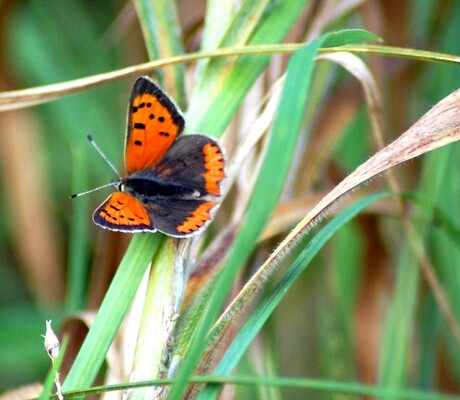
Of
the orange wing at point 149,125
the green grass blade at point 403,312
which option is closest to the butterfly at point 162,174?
the orange wing at point 149,125

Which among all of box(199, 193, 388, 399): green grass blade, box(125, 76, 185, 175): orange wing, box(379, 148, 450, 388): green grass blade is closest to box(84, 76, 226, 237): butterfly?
box(125, 76, 185, 175): orange wing

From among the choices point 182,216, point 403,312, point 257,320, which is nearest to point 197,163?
point 182,216

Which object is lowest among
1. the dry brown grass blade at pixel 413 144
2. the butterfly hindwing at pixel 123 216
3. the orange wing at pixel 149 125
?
the butterfly hindwing at pixel 123 216

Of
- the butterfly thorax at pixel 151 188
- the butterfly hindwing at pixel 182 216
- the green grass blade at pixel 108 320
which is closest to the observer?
the green grass blade at pixel 108 320

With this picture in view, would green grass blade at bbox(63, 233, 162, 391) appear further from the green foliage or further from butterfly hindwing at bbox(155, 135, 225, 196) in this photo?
butterfly hindwing at bbox(155, 135, 225, 196)

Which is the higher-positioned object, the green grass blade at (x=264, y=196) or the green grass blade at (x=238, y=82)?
the green grass blade at (x=238, y=82)

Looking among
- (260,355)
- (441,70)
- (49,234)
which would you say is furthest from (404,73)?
(49,234)

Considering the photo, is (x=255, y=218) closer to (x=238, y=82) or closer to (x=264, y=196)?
(x=264, y=196)

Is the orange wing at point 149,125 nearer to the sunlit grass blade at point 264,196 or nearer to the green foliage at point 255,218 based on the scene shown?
the green foliage at point 255,218
